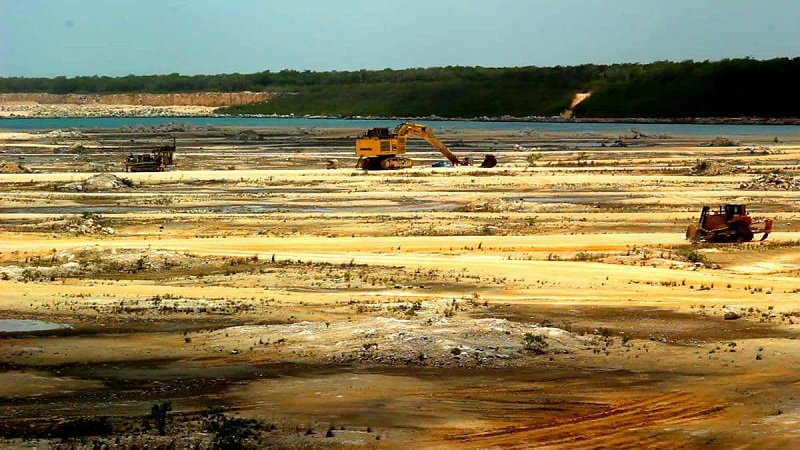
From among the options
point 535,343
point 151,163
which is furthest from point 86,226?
point 151,163

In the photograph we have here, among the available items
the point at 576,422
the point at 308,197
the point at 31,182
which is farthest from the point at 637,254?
the point at 31,182

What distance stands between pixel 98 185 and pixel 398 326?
48.2m

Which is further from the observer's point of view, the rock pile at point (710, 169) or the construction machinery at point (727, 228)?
the rock pile at point (710, 169)

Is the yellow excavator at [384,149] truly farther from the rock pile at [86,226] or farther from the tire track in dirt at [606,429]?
the tire track in dirt at [606,429]

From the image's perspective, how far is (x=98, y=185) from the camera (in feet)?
229

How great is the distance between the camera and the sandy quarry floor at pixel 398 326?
18406 mm

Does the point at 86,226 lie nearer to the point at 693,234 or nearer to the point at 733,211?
the point at 693,234

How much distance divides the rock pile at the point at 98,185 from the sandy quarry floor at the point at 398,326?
954 centimetres

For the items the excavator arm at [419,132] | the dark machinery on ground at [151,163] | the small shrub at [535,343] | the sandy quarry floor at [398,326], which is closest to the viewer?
the sandy quarry floor at [398,326]

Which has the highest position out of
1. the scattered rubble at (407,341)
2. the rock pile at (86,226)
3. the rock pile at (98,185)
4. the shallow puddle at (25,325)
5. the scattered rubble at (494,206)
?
the scattered rubble at (407,341)

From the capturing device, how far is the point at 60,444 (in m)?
17.0

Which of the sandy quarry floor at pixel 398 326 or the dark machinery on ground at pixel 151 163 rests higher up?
the sandy quarry floor at pixel 398 326

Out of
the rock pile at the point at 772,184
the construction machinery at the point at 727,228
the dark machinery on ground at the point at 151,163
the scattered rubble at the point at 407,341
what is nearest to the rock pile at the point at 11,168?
the dark machinery on ground at the point at 151,163

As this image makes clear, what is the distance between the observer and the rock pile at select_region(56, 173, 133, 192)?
69375 mm
